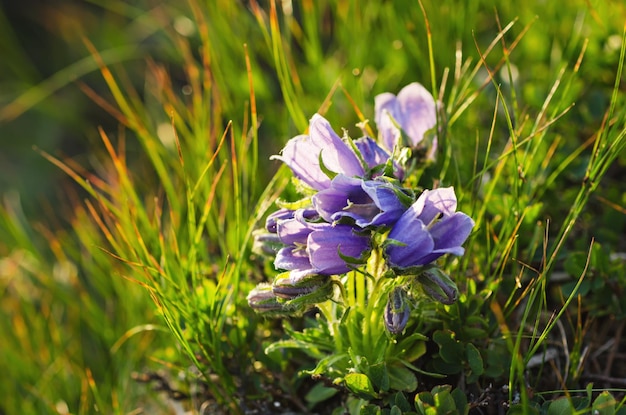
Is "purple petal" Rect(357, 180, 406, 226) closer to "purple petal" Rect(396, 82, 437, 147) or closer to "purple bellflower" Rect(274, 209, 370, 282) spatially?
"purple bellflower" Rect(274, 209, 370, 282)

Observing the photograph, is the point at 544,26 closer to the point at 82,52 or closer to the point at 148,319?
the point at 148,319

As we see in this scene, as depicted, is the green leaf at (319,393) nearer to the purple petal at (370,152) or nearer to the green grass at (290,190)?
the green grass at (290,190)

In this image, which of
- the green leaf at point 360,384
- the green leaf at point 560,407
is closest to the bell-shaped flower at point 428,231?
the green leaf at point 360,384

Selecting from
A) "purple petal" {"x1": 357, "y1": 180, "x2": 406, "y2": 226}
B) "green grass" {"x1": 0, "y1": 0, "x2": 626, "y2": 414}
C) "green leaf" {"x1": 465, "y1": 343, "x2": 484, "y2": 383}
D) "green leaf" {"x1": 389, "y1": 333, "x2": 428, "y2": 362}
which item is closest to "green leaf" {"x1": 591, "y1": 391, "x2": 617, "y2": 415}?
"green grass" {"x1": 0, "y1": 0, "x2": 626, "y2": 414}

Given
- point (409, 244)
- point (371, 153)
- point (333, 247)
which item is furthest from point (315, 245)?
point (371, 153)

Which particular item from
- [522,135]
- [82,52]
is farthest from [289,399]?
[82,52]

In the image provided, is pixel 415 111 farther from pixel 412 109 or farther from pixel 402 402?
pixel 402 402
